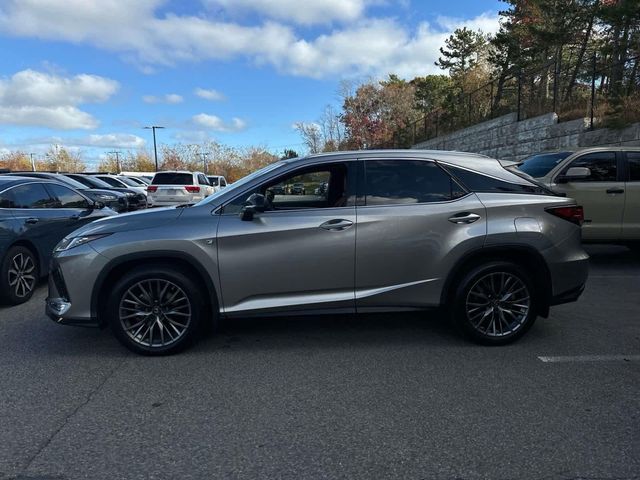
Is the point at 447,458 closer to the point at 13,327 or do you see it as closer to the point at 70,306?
the point at 70,306

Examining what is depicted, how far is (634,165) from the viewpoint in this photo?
808cm

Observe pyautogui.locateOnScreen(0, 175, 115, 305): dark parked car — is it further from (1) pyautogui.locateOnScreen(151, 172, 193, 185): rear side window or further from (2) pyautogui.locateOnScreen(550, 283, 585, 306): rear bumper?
(1) pyautogui.locateOnScreen(151, 172, 193, 185): rear side window

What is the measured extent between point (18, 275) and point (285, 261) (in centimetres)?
401

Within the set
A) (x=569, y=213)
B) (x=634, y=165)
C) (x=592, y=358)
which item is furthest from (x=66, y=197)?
(x=634, y=165)

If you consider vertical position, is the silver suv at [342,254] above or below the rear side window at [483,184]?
below

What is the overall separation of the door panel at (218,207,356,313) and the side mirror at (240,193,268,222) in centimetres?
5

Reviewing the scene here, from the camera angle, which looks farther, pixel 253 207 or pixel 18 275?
pixel 18 275

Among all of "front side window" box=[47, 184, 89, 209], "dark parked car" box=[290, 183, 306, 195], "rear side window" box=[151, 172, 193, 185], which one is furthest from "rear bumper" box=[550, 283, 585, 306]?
"rear side window" box=[151, 172, 193, 185]

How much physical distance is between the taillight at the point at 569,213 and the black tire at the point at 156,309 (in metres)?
3.32

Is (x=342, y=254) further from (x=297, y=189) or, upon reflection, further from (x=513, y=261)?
(x=513, y=261)

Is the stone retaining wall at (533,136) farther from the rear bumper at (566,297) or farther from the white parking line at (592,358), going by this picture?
the white parking line at (592,358)

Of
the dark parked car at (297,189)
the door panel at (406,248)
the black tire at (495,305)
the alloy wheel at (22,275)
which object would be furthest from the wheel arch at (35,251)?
the black tire at (495,305)

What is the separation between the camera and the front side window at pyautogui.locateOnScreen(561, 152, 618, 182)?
26.5ft

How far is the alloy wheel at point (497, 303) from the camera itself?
14.7 feet
